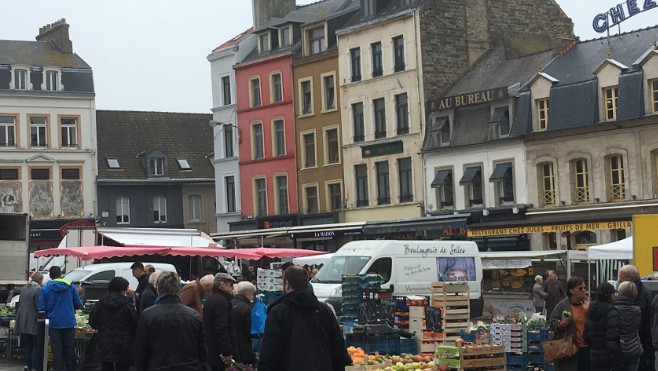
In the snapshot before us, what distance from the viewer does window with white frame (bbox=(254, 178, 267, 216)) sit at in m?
57.0

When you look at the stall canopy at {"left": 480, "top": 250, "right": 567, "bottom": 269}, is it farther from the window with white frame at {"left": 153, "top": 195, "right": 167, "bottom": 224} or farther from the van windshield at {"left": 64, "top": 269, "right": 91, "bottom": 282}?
the window with white frame at {"left": 153, "top": 195, "right": 167, "bottom": 224}

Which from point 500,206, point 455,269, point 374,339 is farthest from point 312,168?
point 374,339

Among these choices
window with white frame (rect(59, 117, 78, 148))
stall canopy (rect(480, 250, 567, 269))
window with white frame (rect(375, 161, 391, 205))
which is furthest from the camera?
window with white frame (rect(59, 117, 78, 148))

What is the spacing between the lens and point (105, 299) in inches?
576

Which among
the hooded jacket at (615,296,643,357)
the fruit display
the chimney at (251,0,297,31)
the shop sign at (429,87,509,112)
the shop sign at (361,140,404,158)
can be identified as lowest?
the fruit display

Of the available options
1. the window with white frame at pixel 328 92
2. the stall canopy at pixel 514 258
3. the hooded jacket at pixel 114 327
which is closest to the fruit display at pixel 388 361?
the hooded jacket at pixel 114 327

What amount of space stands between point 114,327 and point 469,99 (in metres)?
32.6

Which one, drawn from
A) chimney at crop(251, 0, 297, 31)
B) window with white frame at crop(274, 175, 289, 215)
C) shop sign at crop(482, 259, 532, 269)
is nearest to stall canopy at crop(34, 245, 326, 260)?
shop sign at crop(482, 259, 532, 269)

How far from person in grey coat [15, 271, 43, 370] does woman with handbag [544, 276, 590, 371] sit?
8979 millimetres

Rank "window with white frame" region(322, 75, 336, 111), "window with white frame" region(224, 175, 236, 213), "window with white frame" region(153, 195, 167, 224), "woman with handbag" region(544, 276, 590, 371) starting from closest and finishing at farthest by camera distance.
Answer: "woman with handbag" region(544, 276, 590, 371), "window with white frame" region(322, 75, 336, 111), "window with white frame" region(224, 175, 236, 213), "window with white frame" region(153, 195, 167, 224)

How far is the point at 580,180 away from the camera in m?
42.5

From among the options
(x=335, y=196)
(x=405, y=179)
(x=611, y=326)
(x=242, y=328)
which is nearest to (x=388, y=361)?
(x=242, y=328)

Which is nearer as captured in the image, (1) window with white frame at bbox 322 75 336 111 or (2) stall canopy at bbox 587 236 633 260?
(2) stall canopy at bbox 587 236 633 260

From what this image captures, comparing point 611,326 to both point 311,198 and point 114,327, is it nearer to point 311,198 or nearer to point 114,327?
point 114,327
